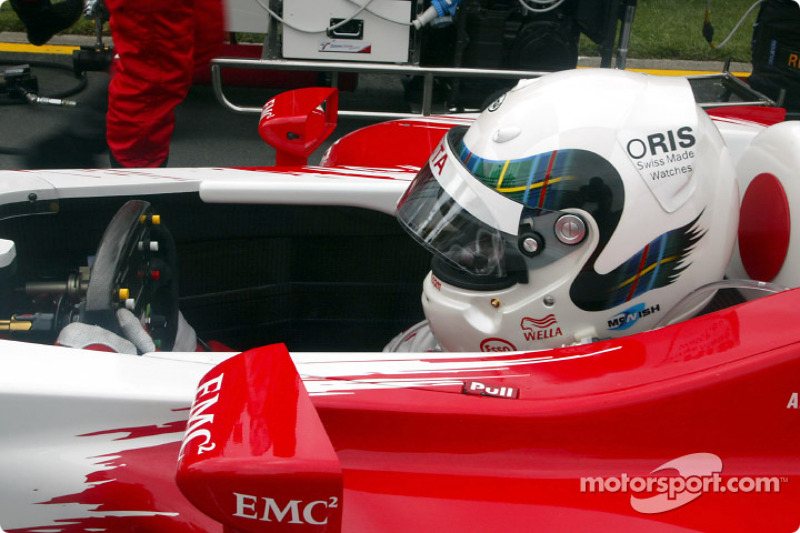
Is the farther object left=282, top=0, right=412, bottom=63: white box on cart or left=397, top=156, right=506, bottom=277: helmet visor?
left=282, top=0, right=412, bottom=63: white box on cart

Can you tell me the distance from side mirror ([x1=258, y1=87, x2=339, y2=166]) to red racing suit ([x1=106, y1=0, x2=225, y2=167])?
1138 millimetres

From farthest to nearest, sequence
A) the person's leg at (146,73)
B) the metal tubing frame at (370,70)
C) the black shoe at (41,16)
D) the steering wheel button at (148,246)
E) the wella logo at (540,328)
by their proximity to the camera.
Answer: the metal tubing frame at (370,70)
the black shoe at (41,16)
the person's leg at (146,73)
the steering wheel button at (148,246)
the wella logo at (540,328)

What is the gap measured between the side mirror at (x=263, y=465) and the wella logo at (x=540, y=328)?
1.95 ft

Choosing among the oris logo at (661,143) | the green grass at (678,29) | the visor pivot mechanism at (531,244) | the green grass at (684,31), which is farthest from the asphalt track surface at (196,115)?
the oris logo at (661,143)

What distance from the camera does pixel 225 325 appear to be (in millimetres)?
2209

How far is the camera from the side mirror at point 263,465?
908mm

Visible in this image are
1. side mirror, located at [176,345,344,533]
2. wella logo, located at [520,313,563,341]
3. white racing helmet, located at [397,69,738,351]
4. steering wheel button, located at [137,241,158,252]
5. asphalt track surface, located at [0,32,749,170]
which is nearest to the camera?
side mirror, located at [176,345,344,533]

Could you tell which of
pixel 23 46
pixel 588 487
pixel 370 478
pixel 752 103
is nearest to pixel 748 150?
pixel 588 487

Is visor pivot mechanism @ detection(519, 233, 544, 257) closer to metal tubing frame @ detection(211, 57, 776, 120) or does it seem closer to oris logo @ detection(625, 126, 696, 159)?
oris logo @ detection(625, 126, 696, 159)

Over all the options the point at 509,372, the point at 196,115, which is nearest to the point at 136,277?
the point at 509,372

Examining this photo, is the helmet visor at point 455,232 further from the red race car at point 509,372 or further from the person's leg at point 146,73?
the person's leg at point 146,73

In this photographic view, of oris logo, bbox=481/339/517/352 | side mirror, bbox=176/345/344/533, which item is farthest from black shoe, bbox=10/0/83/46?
side mirror, bbox=176/345/344/533

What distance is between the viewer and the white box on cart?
426cm

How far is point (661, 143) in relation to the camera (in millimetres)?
1384
